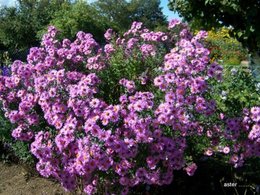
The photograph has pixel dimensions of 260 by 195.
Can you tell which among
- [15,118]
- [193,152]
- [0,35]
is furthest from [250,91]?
[0,35]

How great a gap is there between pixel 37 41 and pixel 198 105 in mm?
28741

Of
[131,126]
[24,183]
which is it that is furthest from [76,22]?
[131,126]

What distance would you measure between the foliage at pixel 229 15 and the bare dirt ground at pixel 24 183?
10.9ft

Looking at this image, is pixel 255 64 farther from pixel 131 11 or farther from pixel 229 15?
pixel 131 11

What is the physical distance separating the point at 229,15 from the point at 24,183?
3836 millimetres

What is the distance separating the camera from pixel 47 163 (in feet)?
11.1

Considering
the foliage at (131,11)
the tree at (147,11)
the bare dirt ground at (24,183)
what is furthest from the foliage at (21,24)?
the tree at (147,11)

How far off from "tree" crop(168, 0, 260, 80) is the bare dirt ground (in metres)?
3.31

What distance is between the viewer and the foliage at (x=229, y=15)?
235 inches

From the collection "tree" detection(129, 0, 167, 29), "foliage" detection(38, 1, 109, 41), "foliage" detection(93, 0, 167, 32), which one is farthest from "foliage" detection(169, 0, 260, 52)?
"tree" detection(129, 0, 167, 29)

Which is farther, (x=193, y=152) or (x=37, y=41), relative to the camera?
(x=37, y=41)

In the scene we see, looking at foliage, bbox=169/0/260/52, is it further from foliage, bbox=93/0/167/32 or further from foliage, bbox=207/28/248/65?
foliage, bbox=93/0/167/32

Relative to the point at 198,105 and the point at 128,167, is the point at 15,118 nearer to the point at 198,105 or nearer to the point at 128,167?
the point at 128,167

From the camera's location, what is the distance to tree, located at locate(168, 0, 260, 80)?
5.98 m
